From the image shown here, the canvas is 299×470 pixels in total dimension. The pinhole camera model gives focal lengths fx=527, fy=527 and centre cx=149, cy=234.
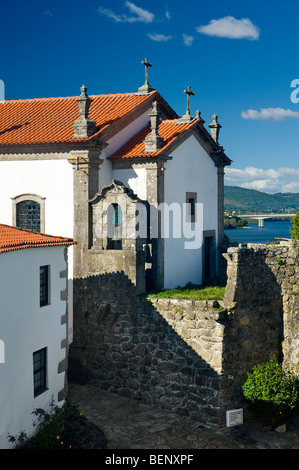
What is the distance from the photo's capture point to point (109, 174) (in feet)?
69.4

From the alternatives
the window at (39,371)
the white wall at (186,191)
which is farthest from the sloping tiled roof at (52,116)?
the window at (39,371)

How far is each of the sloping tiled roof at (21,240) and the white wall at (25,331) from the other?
0.18m

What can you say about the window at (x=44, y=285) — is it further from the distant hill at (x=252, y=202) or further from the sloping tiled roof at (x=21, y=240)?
the distant hill at (x=252, y=202)

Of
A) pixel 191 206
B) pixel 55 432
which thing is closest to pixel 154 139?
pixel 191 206

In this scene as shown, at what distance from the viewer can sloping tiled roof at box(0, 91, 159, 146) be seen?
20.9 meters

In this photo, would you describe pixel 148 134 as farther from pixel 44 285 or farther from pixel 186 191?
pixel 44 285

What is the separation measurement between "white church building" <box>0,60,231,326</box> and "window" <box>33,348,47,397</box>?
4.91 meters

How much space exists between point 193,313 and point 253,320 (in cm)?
212

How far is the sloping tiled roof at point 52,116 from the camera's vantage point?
20.9 metres

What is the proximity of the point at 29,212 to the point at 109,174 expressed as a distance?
140 inches

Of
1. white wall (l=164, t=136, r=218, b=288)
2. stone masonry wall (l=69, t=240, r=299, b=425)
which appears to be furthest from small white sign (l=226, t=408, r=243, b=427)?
white wall (l=164, t=136, r=218, b=288)

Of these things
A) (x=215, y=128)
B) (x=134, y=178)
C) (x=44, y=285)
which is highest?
(x=215, y=128)

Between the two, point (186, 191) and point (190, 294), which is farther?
point (186, 191)

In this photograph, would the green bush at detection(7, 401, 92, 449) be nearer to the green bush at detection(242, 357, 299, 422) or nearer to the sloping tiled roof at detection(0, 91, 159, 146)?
the green bush at detection(242, 357, 299, 422)
